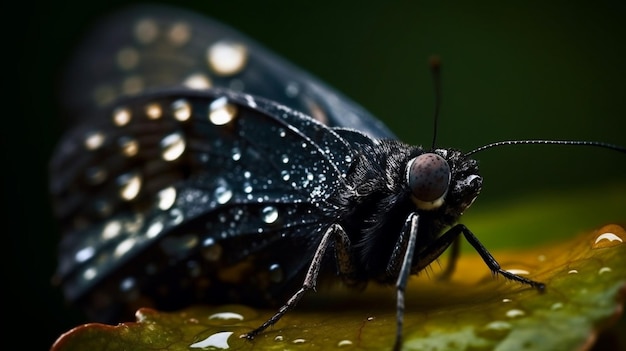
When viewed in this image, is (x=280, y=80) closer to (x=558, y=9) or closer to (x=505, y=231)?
(x=505, y=231)

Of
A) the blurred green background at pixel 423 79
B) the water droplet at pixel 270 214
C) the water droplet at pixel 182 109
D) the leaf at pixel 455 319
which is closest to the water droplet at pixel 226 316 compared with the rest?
the leaf at pixel 455 319

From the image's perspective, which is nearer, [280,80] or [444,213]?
[444,213]

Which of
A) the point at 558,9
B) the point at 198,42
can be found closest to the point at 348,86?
the point at 558,9

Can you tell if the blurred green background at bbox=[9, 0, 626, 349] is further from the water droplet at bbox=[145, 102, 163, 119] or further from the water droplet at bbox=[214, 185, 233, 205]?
the water droplet at bbox=[214, 185, 233, 205]

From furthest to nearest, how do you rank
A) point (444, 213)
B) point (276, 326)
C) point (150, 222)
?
point (150, 222)
point (444, 213)
point (276, 326)

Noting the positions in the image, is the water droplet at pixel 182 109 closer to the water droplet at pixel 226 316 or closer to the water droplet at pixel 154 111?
the water droplet at pixel 154 111

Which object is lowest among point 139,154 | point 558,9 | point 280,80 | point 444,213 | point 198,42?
point 444,213

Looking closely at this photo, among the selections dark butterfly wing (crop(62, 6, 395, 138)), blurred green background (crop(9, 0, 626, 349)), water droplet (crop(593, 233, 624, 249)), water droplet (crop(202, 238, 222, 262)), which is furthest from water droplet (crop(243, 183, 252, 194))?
blurred green background (crop(9, 0, 626, 349))
